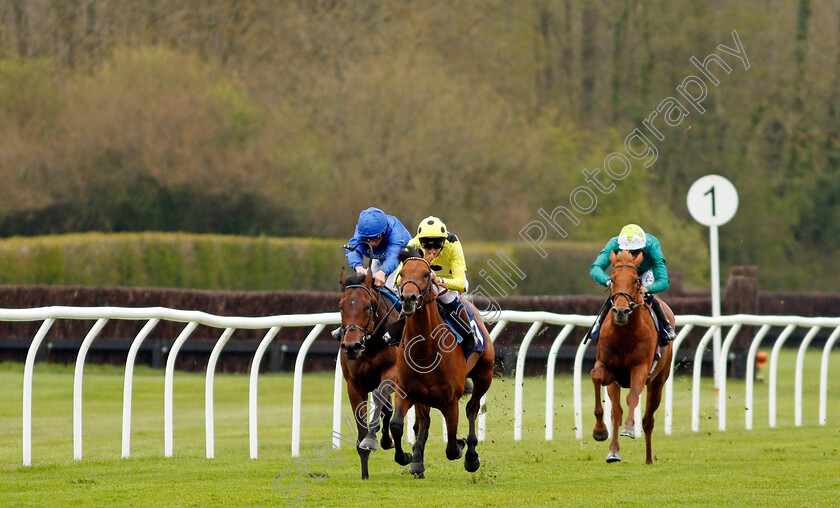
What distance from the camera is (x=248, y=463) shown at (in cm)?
656

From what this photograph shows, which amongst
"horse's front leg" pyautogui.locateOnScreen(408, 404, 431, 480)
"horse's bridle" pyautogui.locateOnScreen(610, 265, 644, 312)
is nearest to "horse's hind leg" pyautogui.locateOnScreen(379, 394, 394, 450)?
"horse's front leg" pyautogui.locateOnScreen(408, 404, 431, 480)

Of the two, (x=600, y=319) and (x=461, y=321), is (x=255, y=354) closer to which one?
(x=461, y=321)

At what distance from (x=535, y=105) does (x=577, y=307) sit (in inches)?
425

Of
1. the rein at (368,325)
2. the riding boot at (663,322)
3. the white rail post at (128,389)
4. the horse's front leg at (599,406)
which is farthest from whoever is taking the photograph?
the riding boot at (663,322)

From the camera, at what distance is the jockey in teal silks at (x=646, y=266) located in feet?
23.8

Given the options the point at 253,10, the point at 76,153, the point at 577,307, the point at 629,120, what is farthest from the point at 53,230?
the point at 629,120

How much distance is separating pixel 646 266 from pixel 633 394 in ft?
3.13

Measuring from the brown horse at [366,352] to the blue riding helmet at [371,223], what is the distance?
43 centimetres

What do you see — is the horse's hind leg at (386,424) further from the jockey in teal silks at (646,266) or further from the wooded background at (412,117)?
the wooded background at (412,117)

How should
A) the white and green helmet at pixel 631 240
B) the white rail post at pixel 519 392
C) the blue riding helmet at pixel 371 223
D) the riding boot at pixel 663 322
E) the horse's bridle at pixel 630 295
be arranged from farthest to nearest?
1. the white rail post at pixel 519 392
2. the riding boot at pixel 663 322
3. the white and green helmet at pixel 631 240
4. the horse's bridle at pixel 630 295
5. the blue riding helmet at pixel 371 223

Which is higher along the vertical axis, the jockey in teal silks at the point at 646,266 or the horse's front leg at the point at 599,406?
the jockey in teal silks at the point at 646,266

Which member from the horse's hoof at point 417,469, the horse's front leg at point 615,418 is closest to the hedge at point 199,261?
the horse's front leg at point 615,418

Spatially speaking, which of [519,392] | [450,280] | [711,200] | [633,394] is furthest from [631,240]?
[711,200]

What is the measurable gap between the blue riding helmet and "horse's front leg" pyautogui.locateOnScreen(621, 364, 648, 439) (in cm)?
182
